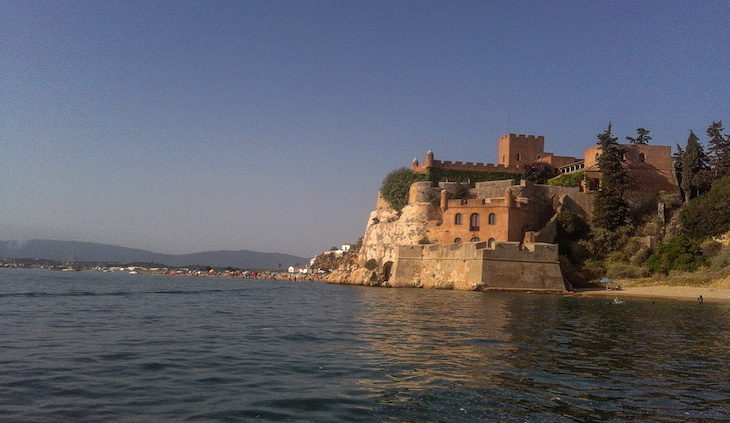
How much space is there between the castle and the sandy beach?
2.51 meters

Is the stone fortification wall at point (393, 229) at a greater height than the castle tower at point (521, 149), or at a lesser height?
lesser

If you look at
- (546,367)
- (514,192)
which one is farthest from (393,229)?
(546,367)

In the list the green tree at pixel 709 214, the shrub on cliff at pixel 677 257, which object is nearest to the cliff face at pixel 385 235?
the shrub on cliff at pixel 677 257

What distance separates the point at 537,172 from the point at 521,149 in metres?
5.47

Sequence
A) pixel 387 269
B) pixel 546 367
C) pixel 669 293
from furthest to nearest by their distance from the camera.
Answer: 1. pixel 387 269
2. pixel 669 293
3. pixel 546 367

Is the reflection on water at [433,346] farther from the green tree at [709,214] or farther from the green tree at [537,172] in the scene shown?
the green tree at [537,172]

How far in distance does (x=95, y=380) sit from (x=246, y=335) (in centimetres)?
526

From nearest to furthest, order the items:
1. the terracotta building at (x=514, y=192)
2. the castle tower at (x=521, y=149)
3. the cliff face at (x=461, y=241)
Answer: the cliff face at (x=461, y=241) < the terracotta building at (x=514, y=192) < the castle tower at (x=521, y=149)

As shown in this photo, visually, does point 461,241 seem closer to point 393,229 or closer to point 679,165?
point 393,229

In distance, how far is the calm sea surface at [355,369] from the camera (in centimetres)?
656

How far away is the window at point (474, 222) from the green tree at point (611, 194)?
8957mm

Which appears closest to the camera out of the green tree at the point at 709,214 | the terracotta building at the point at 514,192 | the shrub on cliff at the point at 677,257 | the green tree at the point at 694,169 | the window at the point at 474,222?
the shrub on cliff at the point at 677,257

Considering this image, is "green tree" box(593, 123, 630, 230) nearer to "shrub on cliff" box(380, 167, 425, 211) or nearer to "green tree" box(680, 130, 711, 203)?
"green tree" box(680, 130, 711, 203)

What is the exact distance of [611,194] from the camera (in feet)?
129
